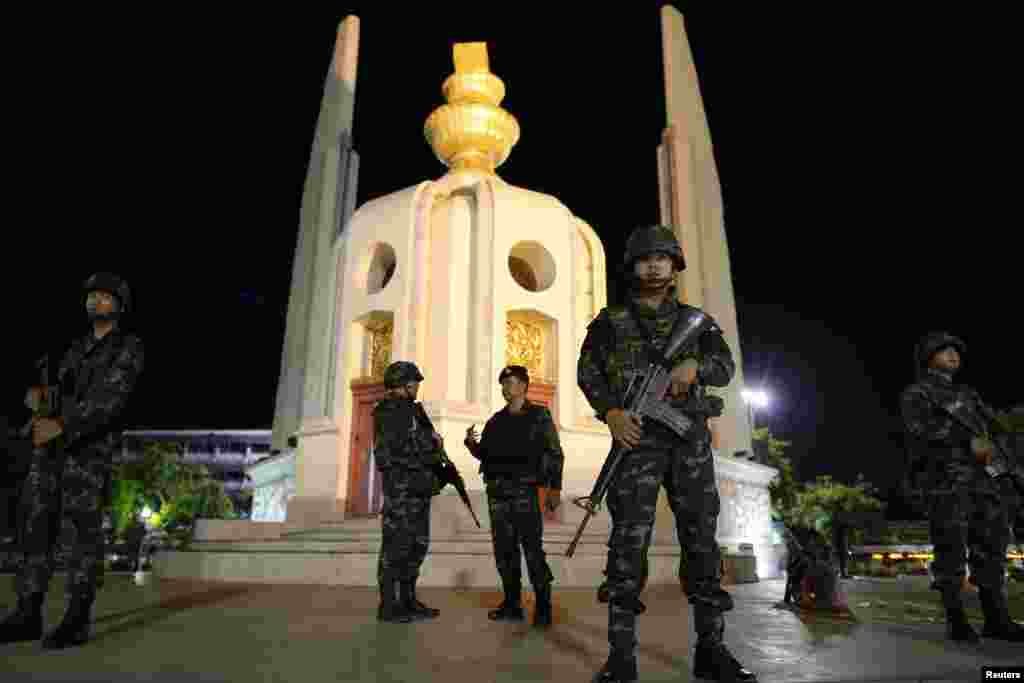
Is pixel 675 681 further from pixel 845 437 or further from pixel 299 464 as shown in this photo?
pixel 845 437

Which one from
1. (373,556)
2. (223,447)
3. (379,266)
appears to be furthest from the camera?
(223,447)

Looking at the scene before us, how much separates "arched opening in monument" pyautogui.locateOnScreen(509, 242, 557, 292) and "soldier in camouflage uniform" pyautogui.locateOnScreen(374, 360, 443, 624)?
8.10 m

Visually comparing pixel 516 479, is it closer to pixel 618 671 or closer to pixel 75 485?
pixel 618 671

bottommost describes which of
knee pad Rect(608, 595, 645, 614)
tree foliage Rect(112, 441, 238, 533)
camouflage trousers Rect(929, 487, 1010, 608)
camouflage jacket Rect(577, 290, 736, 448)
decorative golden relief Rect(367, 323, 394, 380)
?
tree foliage Rect(112, 441, 238, 533)

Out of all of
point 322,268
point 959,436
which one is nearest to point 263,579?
point 959,436

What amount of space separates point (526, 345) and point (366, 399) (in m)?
3.39

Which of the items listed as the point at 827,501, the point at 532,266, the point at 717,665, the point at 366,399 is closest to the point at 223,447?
the point at 827,501

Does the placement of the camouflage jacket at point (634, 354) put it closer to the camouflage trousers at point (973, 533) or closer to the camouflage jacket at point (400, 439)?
the camouflage trousers at point (973, 533)

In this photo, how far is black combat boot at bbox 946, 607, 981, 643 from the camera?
12.4 feet

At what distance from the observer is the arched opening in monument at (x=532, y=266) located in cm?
1327

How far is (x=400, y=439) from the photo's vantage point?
5121mm

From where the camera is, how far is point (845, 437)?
32.8 meters

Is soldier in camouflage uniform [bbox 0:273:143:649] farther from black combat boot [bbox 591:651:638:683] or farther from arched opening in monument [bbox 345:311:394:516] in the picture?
arched opening in monument [bbox 345:311:394:516]

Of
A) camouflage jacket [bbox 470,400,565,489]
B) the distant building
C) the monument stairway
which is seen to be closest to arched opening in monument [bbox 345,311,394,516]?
the monument stairway
